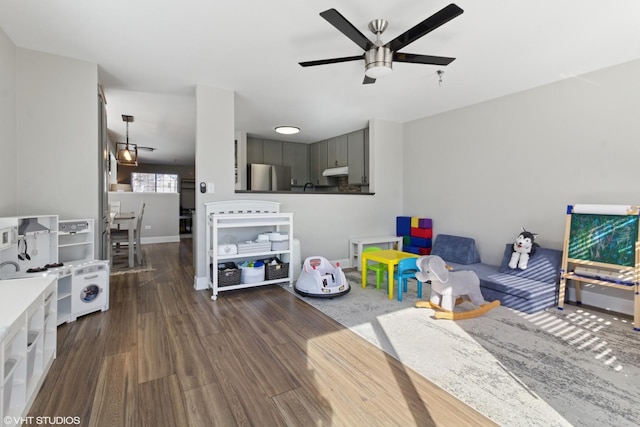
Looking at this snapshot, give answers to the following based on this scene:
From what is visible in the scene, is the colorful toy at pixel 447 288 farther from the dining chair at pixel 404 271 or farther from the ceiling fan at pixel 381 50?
the ceiling fan at pixel 381 50

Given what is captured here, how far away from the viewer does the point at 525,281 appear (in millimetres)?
3002

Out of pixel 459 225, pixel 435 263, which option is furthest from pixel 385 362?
pixel 459 225

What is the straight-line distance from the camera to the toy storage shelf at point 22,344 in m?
1.20

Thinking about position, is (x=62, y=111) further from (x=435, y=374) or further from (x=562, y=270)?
(x=562, y=270)

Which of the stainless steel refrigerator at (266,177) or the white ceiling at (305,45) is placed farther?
the stainless steel refrigerator at (266,177)

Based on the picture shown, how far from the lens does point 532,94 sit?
11.1 ft

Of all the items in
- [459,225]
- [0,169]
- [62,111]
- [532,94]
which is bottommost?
[459,225]

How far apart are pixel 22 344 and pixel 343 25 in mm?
2385

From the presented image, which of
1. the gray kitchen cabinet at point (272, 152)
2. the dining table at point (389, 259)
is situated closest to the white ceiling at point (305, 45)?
the dining table at point (389, 259)

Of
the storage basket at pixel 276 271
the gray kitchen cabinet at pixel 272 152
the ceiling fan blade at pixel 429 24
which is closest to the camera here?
the ceiling fan blade at pixel 429 24

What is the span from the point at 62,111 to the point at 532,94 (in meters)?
4.84

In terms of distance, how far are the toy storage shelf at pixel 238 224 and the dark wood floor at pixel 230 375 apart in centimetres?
56

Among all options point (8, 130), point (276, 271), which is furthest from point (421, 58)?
point (8, 130)

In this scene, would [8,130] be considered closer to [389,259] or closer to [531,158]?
[389,259]
